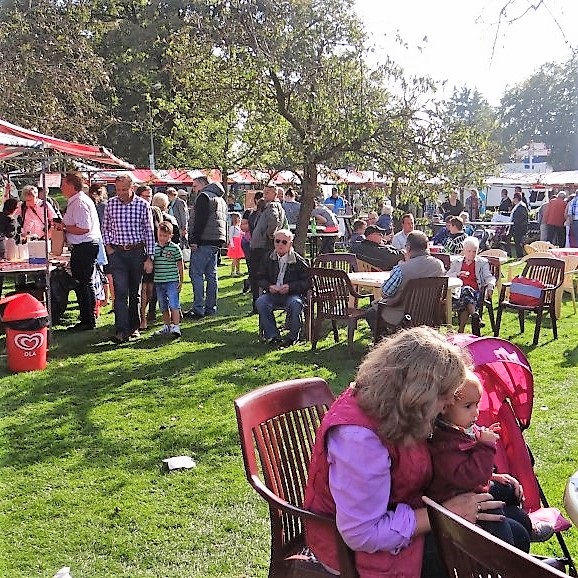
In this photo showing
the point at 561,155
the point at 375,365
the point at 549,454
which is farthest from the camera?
the point at 561,155

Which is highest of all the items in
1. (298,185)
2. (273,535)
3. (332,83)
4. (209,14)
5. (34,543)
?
(209,14)

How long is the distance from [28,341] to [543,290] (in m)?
5.50

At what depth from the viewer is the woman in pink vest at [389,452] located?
2006 millimetres

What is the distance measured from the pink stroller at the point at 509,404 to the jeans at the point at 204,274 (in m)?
6.80

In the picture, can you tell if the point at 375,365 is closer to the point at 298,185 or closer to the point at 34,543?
the point at 34,543

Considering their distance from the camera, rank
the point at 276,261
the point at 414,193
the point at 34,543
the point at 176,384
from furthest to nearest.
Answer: the point at 414,193, the point at 276,261, the point at 176,384, the point at 34,543

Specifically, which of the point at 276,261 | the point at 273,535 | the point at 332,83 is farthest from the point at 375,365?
the point at 332,83

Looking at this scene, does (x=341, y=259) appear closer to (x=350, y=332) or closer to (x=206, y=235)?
(x=206, y=235)

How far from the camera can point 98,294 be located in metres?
9.59

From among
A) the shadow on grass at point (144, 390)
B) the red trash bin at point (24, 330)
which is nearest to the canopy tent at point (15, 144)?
the red trash bin at point (24, 330)

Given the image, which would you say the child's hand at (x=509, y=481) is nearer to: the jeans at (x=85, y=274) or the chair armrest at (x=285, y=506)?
the chair armrest at (x=285, y=506)

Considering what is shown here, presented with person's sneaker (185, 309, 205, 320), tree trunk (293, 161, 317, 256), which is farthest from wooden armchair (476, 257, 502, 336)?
person's sneaker (185, 309, 205, 320)

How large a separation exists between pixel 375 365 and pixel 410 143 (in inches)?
356

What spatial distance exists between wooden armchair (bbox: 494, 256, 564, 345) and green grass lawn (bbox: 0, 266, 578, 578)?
249 millimetres
